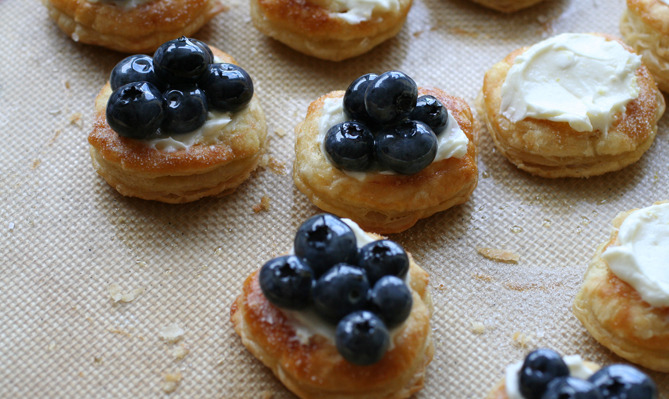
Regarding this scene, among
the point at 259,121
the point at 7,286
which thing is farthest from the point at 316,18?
the point at 7,286

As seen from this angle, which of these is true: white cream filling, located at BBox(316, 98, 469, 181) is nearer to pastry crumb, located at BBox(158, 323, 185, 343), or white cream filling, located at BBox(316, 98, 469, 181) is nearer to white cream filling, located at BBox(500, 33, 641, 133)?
white cream filling, located at BBox(500, 33, 641, 133)

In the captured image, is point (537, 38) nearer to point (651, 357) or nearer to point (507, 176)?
point (507, 176)

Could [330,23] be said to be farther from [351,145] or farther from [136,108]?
[136,108]

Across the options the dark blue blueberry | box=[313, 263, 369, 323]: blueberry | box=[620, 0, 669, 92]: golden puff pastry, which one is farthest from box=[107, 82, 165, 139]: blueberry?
box=[620, 0, 669, 92]: golden puff pastry

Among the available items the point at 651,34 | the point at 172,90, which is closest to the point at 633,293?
the point at 651,34

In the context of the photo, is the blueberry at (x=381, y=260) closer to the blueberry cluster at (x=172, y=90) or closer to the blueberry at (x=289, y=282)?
the blueberry at (x=289, y=282)

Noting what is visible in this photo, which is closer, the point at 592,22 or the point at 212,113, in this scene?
the point at 212,113
